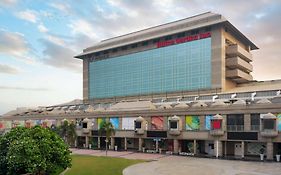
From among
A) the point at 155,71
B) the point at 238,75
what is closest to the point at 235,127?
the point at 238,75

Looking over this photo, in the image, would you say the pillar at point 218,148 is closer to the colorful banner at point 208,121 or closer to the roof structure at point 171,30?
the colorful banner at point 208,121

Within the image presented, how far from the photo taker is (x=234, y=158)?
197 feet

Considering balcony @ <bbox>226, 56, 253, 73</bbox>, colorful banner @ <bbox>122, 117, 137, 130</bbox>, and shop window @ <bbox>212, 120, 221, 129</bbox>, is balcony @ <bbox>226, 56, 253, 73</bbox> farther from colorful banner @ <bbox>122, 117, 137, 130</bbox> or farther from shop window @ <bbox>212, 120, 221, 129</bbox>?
shop window @ <bbox>212, 120, 221, 129</bbox>

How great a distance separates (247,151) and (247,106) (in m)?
9.64

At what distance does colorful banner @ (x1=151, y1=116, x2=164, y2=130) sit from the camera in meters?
73.6

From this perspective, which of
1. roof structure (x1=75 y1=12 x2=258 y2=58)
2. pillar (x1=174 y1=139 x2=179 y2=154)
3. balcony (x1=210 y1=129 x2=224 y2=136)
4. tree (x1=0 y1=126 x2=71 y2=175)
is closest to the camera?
tree (x1=0 y1=126 x2=71 y2=175)

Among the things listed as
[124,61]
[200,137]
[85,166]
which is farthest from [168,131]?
[124,61]

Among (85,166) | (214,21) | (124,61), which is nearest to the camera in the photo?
(85,166)

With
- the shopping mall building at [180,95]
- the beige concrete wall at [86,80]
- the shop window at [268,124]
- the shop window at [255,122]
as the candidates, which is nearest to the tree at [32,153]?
the shopping mall building at [180,95]

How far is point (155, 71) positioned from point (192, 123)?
49.7 metres

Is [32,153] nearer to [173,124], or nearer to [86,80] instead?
[173,124]

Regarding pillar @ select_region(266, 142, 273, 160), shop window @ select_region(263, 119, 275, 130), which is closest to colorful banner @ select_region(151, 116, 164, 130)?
shop window @ select_region(263, 119, 275, 130)

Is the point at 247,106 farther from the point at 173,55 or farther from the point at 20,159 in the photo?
the point at 173,55

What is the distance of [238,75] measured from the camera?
104 meters
